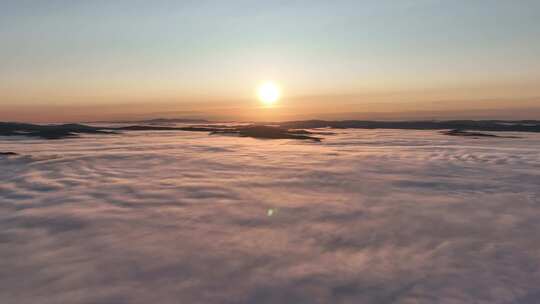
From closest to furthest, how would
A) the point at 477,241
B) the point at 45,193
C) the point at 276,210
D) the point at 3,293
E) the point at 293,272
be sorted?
the point at 3,293 < the point at 293,272 < the point at 477,241 < the point at 276,210 < the point at 45,193

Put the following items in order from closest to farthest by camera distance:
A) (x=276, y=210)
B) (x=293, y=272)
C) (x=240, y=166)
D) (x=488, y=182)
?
(x=293, y=272)
(x=276, y=210)
(x=488, y=182)
(x=240, y=166)

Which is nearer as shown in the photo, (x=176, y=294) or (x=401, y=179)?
(x=176, y=294)

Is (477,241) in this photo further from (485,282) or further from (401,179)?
A: (401,179)

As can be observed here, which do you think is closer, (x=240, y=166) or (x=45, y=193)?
(x=45, y=193)

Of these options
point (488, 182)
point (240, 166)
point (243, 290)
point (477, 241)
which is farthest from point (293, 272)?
point (240, 166)

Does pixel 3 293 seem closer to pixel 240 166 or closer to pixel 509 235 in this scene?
pixel 509 235

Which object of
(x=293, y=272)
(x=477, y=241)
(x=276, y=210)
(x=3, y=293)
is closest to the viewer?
→ (x=3, y=293)

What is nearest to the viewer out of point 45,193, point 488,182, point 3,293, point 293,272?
point 3,293

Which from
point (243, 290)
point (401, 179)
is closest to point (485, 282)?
→ point (243, 290)
